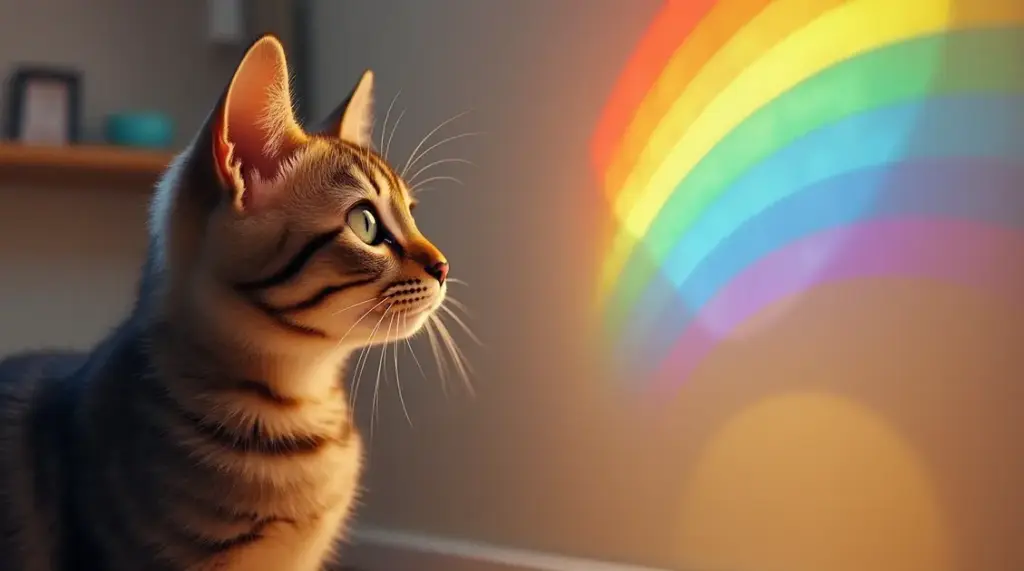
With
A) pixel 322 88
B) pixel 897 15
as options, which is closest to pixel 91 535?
pixel 322 88

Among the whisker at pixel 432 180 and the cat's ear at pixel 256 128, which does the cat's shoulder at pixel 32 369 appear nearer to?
the cat's ear at pixel 256 128

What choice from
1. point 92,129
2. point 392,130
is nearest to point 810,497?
point 392,130

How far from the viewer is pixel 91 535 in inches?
30.1

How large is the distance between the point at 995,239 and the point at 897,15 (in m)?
0.27

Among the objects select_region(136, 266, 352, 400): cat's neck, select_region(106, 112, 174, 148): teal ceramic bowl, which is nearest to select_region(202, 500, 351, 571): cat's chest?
select_region(136, 266, 352, 400): cat's neck

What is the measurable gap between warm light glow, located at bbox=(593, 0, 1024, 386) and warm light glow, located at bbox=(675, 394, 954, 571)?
14 centimetres

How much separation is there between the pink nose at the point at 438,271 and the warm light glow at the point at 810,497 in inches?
18.6

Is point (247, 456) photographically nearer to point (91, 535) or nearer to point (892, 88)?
point (91, 535)

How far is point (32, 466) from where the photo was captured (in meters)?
0.82

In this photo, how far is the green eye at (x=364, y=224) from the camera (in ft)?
2.66

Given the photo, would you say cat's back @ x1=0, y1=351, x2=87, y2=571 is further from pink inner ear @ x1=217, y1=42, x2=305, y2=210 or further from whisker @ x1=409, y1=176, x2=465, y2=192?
whisker @ x1=409, y1=176, x2=465, y2=192

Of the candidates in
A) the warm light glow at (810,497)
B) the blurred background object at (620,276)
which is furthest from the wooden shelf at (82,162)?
the warm light glow at (810,497)

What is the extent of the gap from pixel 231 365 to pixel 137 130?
82 centimetres

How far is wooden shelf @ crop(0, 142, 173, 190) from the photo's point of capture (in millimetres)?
1347
